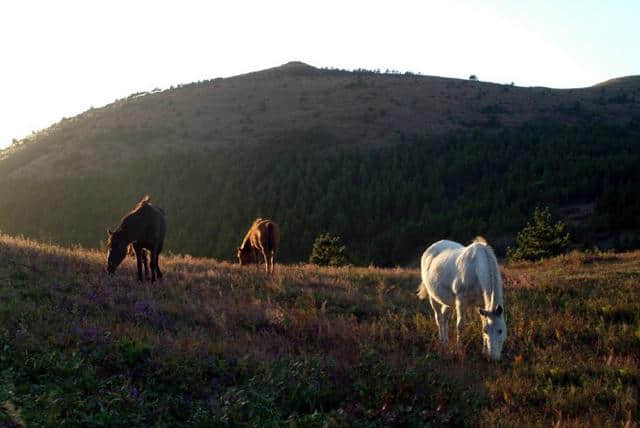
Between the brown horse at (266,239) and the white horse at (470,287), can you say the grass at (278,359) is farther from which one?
the brown horse at (266,239)

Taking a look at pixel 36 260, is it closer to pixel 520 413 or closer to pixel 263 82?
pixel 520 413

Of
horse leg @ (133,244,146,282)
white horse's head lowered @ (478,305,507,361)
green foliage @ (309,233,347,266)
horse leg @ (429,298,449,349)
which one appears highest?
horse leg @ (133,244,146,282)

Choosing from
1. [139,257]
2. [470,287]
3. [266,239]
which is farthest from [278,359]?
[266,239]

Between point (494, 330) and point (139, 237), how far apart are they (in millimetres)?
8325

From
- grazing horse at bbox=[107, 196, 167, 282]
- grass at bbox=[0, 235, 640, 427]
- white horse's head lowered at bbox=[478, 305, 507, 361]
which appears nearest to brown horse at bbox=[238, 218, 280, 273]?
grazing horse at bbox=[107, 196, 167, 282]

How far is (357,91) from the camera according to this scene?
4464 inches

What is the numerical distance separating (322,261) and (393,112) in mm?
73444

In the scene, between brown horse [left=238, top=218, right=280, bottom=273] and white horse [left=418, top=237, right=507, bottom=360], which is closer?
white horse [left=418, top=237, right=507, bottom=360]

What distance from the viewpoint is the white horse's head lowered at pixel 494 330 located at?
7.29 metres

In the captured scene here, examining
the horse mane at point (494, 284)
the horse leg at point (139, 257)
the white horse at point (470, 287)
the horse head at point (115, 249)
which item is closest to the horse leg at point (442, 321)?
the white horse at point (470, 287)

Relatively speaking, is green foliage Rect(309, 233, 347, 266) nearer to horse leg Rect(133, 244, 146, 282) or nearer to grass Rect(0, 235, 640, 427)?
horse leg Rect(133, 244, 146, 282)

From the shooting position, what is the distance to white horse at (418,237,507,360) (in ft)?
24.2

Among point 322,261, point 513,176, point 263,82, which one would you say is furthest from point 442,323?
point 263,82

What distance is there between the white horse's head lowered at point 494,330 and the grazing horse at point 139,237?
7387mm
